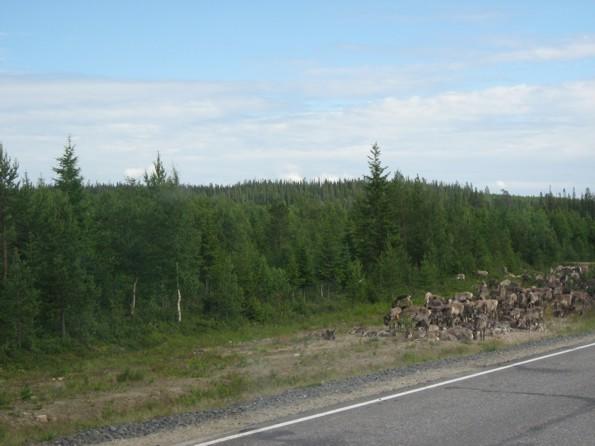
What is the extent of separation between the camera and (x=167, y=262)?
40.5 m

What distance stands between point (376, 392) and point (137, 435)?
177 inches

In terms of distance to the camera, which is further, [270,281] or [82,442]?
[270,281]

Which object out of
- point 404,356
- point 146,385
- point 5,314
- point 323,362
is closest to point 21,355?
point 5,314

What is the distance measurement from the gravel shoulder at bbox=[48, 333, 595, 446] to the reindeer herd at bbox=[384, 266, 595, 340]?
6.29 meters

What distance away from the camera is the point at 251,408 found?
11172 mm

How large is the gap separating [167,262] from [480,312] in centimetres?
2022

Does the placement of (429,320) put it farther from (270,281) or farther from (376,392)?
(270,281)

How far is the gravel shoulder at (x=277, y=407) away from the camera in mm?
9305

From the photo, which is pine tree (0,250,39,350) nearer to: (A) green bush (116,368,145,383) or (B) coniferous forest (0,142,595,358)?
(B) coniferous forest (0,142,595,358)

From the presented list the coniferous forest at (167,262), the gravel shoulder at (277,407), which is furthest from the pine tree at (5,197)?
the gravel shoulder at (277,407)

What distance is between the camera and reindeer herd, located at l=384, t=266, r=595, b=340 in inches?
938

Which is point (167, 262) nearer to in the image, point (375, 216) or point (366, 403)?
point (375, 216)

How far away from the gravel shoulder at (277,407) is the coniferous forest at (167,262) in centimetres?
2313

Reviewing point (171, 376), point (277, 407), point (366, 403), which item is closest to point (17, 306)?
point (171, 376)
